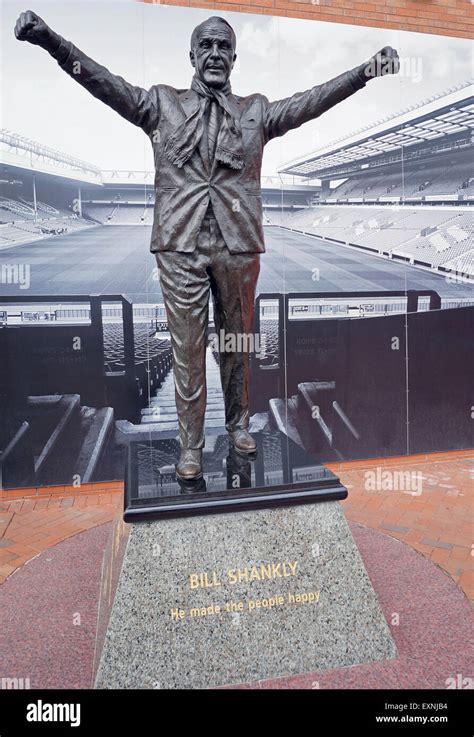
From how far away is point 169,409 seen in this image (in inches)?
194

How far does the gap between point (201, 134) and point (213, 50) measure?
347 mm

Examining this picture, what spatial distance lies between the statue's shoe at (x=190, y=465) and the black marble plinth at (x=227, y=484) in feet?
0.12

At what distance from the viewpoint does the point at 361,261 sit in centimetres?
522

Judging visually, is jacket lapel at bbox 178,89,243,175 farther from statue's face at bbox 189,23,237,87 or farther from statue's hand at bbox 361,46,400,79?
statue's hand at bbox 361,46,400,79

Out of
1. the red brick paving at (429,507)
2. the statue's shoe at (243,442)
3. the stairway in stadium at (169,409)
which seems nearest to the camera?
the statue's shoe at (243,442)

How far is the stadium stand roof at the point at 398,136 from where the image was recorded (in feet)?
16.7

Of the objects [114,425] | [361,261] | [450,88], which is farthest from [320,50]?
[114,425]

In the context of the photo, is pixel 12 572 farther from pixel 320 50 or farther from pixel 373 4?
pixel 373 4

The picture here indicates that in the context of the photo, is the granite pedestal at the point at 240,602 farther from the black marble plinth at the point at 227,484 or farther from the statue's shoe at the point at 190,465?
the statue's shoe at the point at 190,465

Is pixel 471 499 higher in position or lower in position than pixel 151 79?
lower

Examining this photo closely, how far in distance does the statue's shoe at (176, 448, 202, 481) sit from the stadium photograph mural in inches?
62.5

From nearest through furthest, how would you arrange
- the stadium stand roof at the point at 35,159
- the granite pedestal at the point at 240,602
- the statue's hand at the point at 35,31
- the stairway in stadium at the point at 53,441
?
the statue's hand at the point at 35,31, the granite pedestal at the point at 240,602, the stadium stand roof at the point at 35,159, the stairway in stadium at the point at 53,441

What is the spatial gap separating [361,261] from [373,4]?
7.15 ft

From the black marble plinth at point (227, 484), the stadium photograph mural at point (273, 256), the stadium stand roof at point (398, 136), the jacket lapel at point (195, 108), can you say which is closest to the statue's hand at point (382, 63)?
the jacket lapel at point (195, 108)
